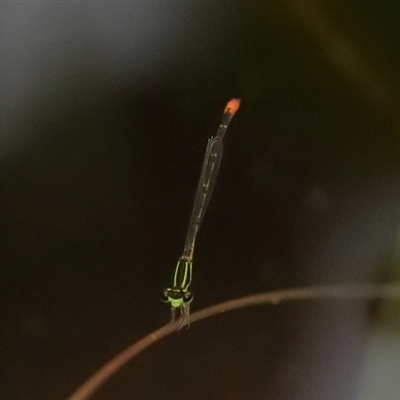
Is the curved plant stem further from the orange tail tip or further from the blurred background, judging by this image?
the orange tail tip

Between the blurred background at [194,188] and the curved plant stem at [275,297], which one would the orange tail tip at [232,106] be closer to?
the blurred background at [194,188]

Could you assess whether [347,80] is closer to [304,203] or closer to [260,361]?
[304,203]

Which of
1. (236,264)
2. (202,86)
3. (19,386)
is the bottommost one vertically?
(19,386)

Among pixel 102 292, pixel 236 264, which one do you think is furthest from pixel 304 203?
pixel 102 292

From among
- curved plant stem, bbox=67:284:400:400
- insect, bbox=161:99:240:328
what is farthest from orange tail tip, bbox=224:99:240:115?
curved plant stem, bbox=67:284:400:400

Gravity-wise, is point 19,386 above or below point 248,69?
below

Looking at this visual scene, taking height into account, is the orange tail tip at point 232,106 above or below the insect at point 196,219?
above

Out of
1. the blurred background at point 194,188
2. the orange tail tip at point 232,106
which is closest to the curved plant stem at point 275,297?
the blurred background at point 194,188
